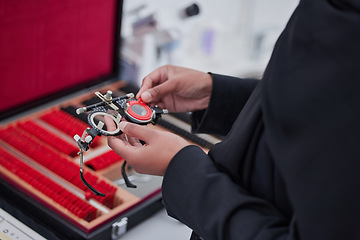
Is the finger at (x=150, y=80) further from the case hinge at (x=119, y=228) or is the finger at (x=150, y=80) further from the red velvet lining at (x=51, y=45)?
the red velvet lining at (x=51, y=45)

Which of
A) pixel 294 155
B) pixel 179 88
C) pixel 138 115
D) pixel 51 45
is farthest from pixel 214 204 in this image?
pixel 51 45

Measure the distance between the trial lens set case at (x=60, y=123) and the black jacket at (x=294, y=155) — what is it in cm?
16

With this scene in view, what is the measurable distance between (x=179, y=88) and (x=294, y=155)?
1.38 ft

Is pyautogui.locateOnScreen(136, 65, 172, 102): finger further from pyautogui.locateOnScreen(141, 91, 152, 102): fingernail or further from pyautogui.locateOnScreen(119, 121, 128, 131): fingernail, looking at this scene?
pyautogui.locateOnScreen(119, 121, 128, 131): fingernail

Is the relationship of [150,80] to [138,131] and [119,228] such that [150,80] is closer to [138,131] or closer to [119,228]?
[138,131]

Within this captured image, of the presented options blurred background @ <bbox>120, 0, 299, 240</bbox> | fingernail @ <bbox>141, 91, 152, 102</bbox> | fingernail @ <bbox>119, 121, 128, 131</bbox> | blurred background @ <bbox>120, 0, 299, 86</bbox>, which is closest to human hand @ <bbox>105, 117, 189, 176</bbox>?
fingernail @ <bbox>119, 121, 128, 131</bbox>

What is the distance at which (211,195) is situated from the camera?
0.59 meters

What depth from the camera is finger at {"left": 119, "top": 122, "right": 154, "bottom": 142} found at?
682 millimetres

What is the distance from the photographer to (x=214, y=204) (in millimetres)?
584

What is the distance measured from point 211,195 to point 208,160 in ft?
0.21

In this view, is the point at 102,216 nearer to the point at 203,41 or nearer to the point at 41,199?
the point at 41,199

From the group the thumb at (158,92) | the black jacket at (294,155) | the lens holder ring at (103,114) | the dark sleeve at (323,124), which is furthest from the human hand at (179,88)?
the dark sleeve at (323,124)

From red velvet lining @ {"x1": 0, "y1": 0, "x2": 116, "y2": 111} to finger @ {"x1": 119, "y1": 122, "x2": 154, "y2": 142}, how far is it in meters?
0.63

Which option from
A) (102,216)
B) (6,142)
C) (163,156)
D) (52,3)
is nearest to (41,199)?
(102,216)
